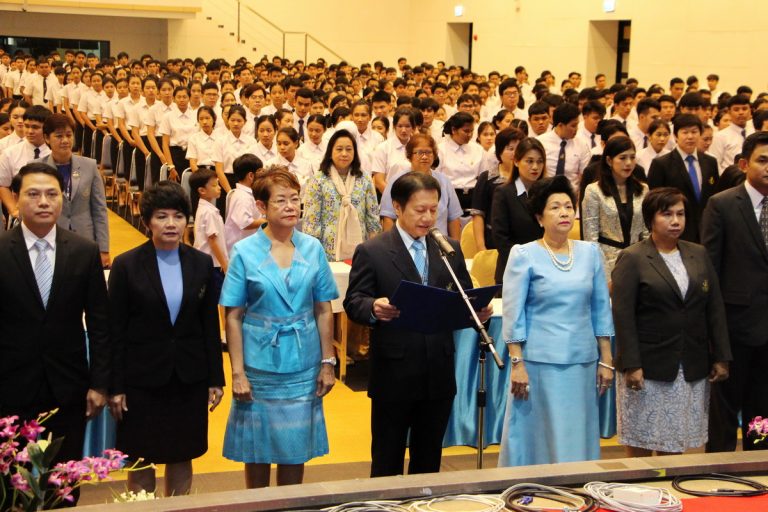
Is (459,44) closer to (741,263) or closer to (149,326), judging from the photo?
(741,263)

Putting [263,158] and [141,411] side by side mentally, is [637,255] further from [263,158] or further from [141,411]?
[263,158]

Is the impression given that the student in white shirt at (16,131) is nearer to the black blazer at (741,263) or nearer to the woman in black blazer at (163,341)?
the woman in black blazer at (163,341)

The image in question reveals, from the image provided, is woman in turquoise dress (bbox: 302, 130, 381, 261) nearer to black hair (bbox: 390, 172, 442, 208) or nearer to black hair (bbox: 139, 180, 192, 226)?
black hair (bbox: 390, 172, 442, 208)

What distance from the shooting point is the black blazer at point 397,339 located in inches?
155

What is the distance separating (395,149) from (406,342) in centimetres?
428

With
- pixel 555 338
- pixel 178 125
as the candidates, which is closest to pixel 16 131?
pixel 178 125

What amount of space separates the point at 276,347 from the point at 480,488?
1.18m

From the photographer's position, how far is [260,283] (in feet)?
12.7

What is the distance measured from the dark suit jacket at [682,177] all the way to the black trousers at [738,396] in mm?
2522

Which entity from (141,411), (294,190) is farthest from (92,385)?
(294,190)

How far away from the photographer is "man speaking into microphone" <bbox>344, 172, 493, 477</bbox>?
395 centimetres

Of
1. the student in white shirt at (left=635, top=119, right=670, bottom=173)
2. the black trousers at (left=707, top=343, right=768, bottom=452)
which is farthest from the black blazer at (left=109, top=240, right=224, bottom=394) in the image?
the student in white shirt at (left=635, top=119, right=670, bottom=173)

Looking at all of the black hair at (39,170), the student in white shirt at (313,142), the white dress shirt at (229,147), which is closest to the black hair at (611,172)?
the black hair at (39,170)

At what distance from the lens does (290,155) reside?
7852 millimetres
